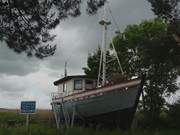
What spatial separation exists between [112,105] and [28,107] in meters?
9.98

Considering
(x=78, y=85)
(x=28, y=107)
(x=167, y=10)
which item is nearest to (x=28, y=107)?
(x=28, y=107)

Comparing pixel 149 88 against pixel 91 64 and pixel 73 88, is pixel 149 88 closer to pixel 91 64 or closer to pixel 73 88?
pixel 91 64

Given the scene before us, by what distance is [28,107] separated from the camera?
22.9 metres

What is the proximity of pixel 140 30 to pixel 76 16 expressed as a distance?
34107 mm

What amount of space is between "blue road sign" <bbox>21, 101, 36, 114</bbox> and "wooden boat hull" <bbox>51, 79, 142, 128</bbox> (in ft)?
30.3

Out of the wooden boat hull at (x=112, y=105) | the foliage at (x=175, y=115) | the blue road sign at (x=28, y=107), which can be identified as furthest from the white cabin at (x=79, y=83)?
the blue road sign at (x=28, y=107)

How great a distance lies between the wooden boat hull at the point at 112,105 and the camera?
3105 centimetres

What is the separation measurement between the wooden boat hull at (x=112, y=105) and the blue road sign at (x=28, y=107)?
9248 millimetres

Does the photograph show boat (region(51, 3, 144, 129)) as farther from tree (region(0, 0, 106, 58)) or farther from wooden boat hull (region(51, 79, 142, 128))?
tree (region(0, 0, 106, 58))

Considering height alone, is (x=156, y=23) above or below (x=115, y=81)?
above

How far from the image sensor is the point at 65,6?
16953 mm

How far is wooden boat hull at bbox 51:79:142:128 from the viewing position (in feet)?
102

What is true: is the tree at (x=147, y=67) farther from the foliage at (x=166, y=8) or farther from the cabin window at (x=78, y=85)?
the foliage at (x=166, y=8)

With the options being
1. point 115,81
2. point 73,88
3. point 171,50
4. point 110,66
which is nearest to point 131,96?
point 115,81
